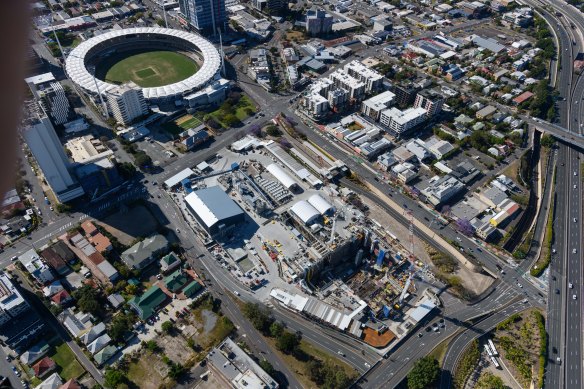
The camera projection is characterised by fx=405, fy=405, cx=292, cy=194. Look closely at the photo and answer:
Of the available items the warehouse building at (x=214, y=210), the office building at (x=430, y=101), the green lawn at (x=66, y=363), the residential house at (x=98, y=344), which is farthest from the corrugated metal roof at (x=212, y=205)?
the office building at (x=430, y=101)

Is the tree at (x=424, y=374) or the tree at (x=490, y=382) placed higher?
the tree at (x=424, y=374)

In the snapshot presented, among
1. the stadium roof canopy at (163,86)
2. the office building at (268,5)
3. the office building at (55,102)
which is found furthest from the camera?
the office building at (268,5)

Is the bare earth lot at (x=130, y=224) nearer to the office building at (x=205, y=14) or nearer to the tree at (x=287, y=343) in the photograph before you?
the tree at (x=287, y=343)

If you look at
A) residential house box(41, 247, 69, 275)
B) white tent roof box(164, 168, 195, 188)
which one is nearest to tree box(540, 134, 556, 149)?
white tent roof box(164, 168, 195, 188)

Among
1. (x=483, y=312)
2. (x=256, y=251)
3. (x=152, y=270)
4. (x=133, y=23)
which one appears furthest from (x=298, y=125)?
(x=133, y=23)

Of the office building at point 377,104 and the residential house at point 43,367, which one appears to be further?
the office building at point 377,104

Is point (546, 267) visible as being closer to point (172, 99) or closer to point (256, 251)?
point (256, 251)
